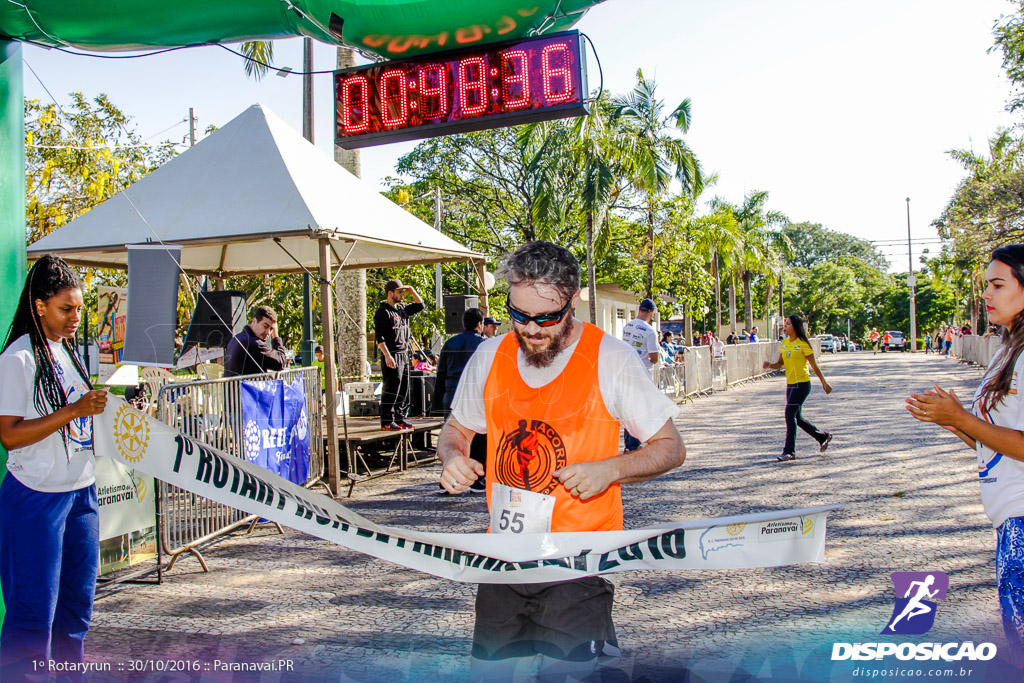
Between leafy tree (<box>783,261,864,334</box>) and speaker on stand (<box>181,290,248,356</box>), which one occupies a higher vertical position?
leafy tree (<box>783,261,864,334</box>)

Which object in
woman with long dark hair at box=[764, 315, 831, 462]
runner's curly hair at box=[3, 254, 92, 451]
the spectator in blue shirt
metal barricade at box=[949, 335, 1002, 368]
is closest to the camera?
runner's curly hair at box=[3, 254, 92, 451]

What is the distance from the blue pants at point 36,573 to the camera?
3.06 m

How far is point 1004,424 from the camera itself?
2.65 metres

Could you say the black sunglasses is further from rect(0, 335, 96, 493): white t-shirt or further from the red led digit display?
the red led digit display

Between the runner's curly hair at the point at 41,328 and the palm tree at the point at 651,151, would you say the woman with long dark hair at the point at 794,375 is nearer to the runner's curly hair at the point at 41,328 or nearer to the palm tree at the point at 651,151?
the runner's curly hair at the point at 41,328

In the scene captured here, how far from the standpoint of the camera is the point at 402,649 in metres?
4.32

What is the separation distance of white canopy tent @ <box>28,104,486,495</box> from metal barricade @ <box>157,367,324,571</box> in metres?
1.67

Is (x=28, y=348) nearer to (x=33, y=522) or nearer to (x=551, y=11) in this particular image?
(x=33, y=522)

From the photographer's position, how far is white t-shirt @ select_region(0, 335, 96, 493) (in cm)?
314

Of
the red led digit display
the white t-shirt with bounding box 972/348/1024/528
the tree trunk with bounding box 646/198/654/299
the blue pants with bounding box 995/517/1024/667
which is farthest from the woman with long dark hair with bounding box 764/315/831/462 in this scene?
the tree trunk with bounding box 646/198/654/299

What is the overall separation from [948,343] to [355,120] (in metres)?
49.7

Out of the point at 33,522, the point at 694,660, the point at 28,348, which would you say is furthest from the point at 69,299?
the point at 694,660

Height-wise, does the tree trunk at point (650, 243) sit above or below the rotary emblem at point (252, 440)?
above

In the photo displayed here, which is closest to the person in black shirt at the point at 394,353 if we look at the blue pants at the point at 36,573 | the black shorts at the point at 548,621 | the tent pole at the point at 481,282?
the tent pole at the point at 481,282
